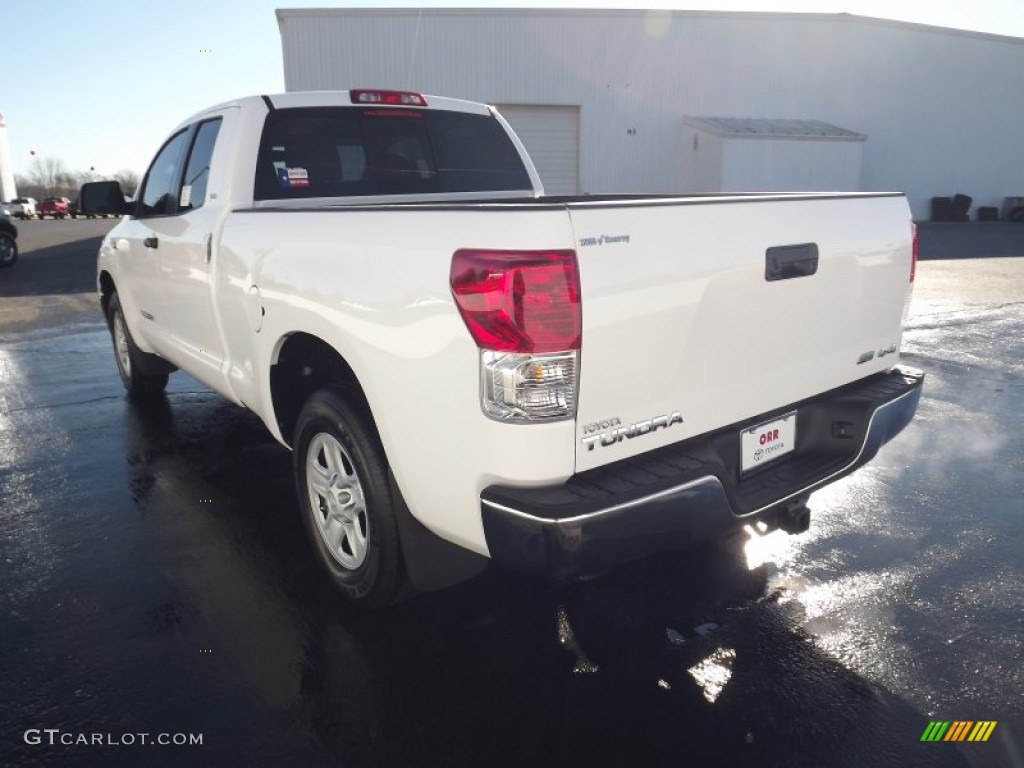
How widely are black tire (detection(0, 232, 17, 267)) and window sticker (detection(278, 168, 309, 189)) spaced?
1617cm

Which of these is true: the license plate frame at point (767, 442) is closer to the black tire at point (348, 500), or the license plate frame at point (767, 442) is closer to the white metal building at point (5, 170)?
the black tire at point (348, 500)

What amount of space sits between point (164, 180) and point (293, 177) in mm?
1603

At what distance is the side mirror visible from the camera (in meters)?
4.99

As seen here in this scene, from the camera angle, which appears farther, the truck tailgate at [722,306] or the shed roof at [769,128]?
the shed roof at [769,128]

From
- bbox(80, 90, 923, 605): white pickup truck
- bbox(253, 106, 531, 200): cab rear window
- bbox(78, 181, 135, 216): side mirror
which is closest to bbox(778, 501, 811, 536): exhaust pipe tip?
bbox(80, 90, 923, 605): white pickup truck

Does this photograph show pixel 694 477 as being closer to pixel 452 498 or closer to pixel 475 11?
pixel 452 498

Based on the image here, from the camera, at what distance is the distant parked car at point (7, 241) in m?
16.3

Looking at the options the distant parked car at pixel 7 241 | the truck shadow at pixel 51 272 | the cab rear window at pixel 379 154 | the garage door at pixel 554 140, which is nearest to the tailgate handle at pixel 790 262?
the cab rear window at pixel 379 154

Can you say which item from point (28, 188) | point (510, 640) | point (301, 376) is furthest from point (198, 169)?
point (28, 188)

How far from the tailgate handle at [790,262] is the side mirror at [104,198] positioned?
14.2 ft

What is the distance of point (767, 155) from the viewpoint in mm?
24922

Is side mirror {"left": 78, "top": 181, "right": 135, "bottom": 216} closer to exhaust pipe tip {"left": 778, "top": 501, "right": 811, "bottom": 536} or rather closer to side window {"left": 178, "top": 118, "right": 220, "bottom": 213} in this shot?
side window {"left": 178, "top": 118, "right": 220, "bottom": 213}

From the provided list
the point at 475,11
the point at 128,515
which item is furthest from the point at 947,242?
the point at 128,515

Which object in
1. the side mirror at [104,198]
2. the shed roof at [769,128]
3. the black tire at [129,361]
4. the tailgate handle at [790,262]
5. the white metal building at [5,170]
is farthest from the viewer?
the white metal building at [5,170]
